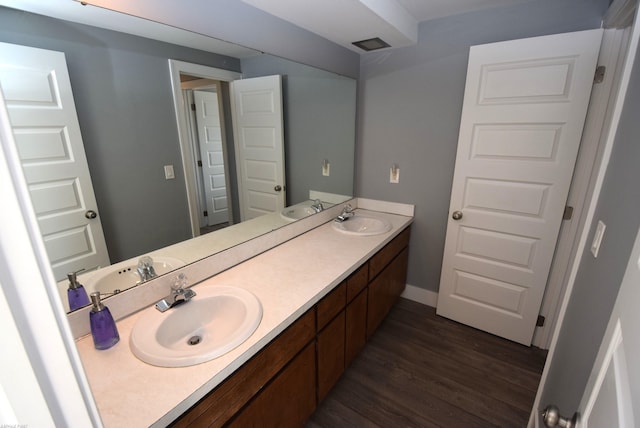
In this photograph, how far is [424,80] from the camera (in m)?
2.23

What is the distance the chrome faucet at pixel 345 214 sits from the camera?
2420 millimetres

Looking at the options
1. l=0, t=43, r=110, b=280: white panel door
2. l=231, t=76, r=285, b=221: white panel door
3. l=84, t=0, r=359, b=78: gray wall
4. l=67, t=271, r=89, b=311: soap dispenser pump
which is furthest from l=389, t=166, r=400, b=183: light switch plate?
l=67, t=271, r=89, b=311: soap dispenser pump

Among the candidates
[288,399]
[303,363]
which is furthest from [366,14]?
[288,399]

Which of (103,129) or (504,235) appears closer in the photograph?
(103,129)

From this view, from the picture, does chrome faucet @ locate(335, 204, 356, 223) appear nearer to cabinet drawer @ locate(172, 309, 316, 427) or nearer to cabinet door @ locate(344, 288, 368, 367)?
cabinet door @ locate(344, 288, 368, 367)

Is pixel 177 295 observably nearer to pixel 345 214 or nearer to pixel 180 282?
pixel 180 282

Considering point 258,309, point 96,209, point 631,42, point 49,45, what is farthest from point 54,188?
point 631,42

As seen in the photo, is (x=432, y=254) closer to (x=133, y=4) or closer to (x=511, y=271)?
(x=511, y=271)

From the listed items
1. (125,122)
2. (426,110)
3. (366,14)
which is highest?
(366,14)

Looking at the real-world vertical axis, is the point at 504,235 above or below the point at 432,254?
above

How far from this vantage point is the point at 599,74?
164cm

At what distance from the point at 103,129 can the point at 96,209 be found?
0.31m

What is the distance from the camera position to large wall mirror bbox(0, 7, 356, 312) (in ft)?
3.36

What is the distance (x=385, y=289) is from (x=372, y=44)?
1.85m
